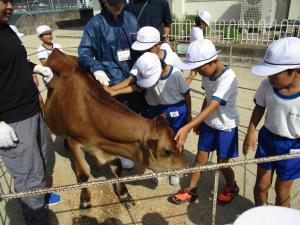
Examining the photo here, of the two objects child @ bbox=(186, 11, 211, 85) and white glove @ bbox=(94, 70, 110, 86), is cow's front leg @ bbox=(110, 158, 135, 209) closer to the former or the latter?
white glove @ bbox=(94, 70, 110, 86)

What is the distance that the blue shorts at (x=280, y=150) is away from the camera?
2.42 meters

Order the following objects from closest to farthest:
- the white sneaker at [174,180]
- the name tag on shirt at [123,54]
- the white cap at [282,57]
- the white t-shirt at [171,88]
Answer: the white cap at [282,57] → the white t-shirt at [171,88] → the name tag on shirt at [123,54] → the white sneaker at [174,180]

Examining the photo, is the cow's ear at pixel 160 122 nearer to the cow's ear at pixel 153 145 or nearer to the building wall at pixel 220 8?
the cow's ear at pixel 153 145

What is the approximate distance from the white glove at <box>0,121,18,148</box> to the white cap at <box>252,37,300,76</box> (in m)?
1.94

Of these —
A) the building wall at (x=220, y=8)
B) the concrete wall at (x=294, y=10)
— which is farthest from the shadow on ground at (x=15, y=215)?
the building wall at (x=220, y=8)

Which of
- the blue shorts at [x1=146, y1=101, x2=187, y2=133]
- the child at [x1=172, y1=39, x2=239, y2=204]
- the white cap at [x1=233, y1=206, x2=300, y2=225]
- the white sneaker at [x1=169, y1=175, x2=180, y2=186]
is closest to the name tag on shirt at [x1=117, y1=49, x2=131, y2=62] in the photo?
the blue shorts at [x1=146, y1=101, x2=187, y2=133]

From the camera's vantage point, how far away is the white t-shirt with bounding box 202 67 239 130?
2.70 meters

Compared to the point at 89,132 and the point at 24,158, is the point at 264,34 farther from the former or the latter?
the point at 24,158

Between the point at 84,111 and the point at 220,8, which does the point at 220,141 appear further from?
the point at 220,8

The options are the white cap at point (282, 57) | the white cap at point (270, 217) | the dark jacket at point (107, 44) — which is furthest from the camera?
the dark jacket at point (107, 44)

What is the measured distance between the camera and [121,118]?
9.37 feet

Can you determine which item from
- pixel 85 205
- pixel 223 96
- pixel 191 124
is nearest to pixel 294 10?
pixel 223 96

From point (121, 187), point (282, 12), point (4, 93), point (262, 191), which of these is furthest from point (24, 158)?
point (282, 12)

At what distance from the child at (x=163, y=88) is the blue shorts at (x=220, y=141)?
32cm
